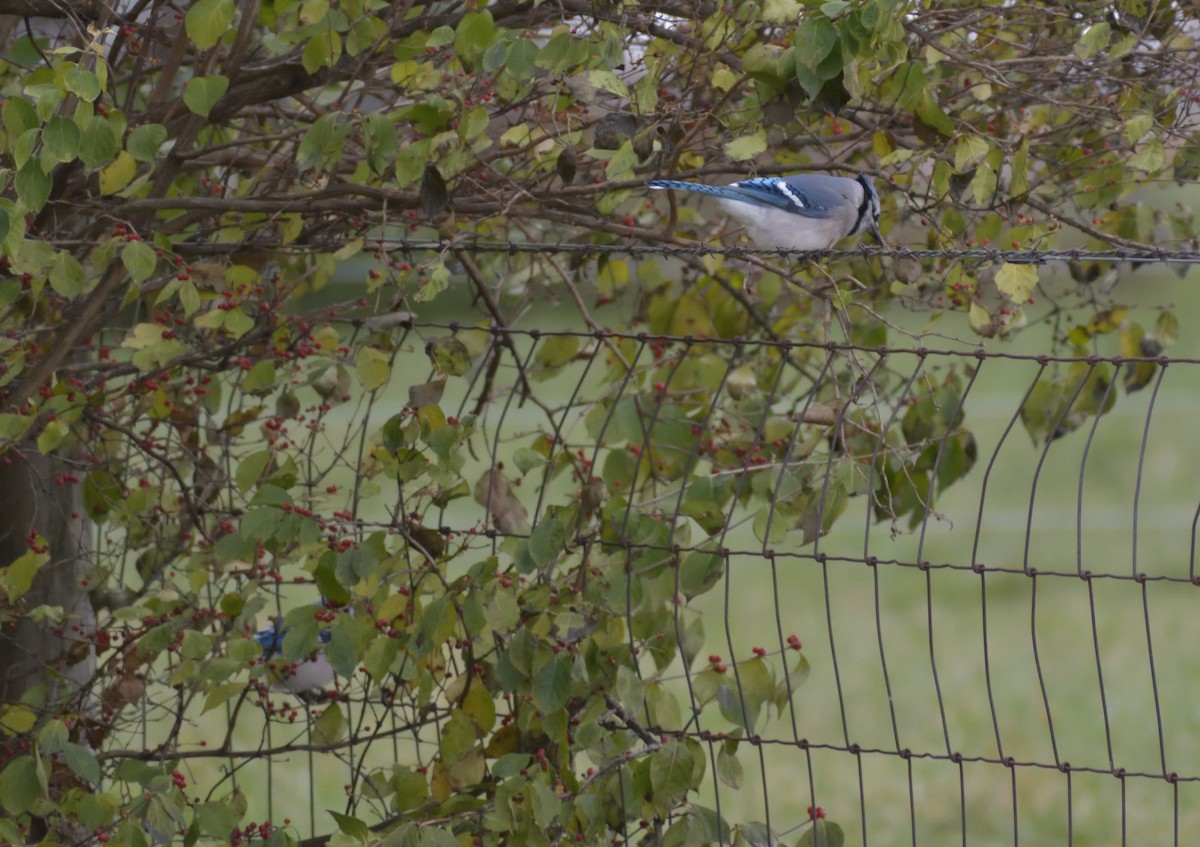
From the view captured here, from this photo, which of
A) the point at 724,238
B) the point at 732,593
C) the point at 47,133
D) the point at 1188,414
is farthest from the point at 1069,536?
the point at 47,133

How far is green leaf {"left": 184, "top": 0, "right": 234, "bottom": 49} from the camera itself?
2219 mm

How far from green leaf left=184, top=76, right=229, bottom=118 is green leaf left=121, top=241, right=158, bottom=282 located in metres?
0.28

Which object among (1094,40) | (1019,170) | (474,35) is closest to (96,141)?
(474,35)

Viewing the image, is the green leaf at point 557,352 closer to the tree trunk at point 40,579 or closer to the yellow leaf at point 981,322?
the yellow leaf at point 981,322

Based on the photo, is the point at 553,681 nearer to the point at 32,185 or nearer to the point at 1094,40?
the point at 32,185

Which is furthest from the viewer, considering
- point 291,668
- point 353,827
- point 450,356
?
point 291,668

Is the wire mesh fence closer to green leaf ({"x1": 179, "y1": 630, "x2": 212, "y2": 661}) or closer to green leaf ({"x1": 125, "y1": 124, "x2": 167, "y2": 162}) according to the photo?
Result: green leaf ({"x1": 179, "y1": 630, "x2": 212, "y2": 661})

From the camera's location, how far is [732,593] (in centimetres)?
835

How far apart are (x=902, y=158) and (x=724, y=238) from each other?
1170 mm

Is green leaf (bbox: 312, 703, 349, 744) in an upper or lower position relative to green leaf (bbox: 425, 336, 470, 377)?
lower

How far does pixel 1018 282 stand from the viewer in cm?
230

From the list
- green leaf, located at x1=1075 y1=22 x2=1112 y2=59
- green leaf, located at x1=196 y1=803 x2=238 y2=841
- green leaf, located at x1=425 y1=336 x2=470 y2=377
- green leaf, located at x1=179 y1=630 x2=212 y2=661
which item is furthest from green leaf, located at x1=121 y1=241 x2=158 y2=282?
green leaf, located at x1=1075 y1=22 x2=1112 y2=59

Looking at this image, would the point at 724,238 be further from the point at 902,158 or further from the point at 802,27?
the point at 802,27

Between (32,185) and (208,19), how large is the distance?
0.46 m
